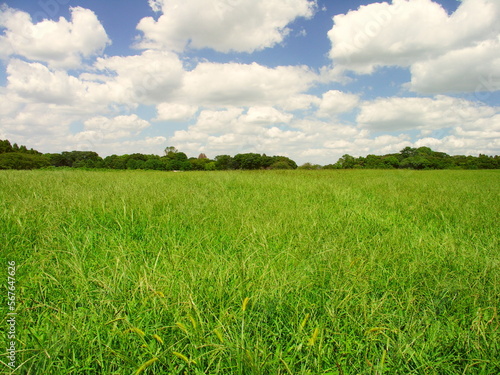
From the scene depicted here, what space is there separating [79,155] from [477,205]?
5876cm

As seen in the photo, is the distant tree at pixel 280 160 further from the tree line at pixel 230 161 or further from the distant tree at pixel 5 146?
the distant tree at pixel 5 146

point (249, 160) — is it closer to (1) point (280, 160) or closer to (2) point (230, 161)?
(2) point (230, 161)

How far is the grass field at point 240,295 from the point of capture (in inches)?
50.9

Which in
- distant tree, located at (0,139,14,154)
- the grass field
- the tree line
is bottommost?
the grass field

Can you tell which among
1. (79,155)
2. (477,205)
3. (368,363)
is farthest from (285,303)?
(79,155)

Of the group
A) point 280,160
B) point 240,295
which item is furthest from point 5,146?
point 240,295

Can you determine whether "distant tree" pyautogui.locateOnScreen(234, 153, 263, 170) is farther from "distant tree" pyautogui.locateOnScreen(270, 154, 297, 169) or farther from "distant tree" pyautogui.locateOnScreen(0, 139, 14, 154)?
"distant tree" pyautogui.locateOnScreen(0, 139, 14, 154)

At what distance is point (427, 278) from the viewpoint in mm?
2145

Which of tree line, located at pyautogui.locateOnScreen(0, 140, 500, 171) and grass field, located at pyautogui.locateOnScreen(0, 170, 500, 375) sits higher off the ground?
tree line, located at pyautogui.locateOnScreen(0, 140, 500, 171)

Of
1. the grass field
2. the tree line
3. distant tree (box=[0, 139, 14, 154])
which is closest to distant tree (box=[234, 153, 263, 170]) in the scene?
the tree line

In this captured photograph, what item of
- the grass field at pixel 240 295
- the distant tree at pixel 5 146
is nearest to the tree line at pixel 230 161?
the distant tree at pixel 5 146

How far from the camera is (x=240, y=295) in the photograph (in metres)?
1.65

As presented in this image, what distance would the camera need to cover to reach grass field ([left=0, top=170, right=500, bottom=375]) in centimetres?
129

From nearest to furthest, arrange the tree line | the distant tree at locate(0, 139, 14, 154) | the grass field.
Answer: the grass field
the tree line
the distant tree at locate(0, 139, 14, 154)
